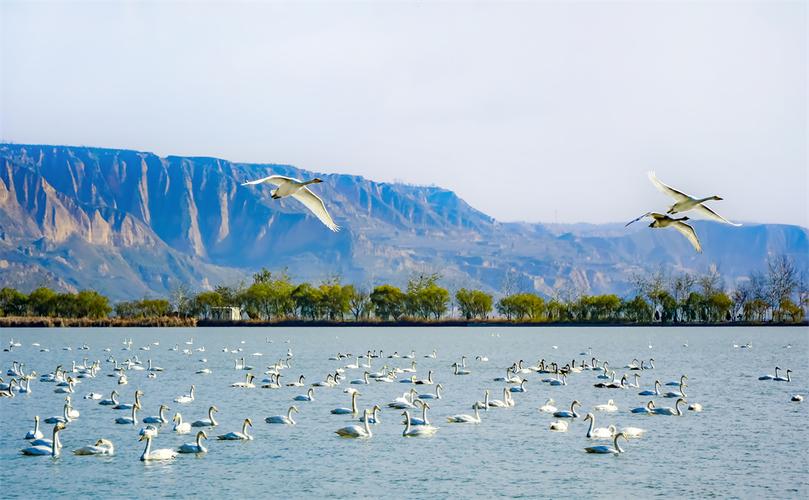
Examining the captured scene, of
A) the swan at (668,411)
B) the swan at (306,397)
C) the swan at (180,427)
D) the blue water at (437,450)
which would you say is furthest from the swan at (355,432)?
the swan at (668,411)

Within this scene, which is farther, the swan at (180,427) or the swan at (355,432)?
the swan at (180,427)

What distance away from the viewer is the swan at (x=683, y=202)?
66.0 feet

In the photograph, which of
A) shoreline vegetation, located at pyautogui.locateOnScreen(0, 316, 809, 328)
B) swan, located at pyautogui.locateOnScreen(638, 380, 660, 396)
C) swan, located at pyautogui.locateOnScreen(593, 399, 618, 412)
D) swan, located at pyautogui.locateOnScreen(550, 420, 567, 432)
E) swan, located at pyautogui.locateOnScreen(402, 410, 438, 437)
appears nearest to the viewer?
swan, located at pyautogui.locateOnScreen(402, 410, 438, 437)

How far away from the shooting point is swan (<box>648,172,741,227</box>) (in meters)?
20.1

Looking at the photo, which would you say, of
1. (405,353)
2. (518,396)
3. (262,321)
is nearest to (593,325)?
(262,321)

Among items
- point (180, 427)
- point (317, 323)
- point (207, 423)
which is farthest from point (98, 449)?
point (317, 323)

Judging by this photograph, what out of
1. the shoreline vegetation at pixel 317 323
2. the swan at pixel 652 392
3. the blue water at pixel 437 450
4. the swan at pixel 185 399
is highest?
the shoreline vegetation at pixel 317 323

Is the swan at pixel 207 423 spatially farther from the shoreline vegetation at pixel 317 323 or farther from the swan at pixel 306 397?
the shoreline vegetation at pixel 317 323

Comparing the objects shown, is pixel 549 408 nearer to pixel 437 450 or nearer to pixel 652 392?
pixel 652 392

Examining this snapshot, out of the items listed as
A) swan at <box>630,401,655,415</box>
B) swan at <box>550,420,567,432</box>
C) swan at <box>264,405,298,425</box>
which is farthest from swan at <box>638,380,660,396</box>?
swan at <box>264,405,298,425</box>

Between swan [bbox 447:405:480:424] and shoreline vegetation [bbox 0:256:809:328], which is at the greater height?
shoreline vegetation [bbox 0:256:809:328]

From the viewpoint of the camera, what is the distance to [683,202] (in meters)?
20.5

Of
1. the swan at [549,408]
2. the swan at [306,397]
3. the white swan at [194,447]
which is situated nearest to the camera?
the white swan at [194,447]

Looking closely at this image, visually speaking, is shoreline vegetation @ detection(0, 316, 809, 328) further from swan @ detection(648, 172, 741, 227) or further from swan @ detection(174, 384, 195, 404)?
swan @ detection(648, 172, 741, 227)
